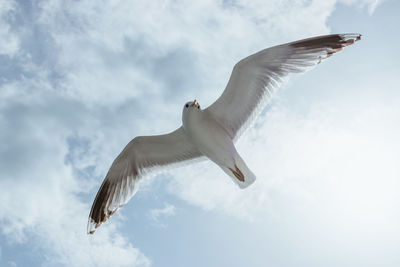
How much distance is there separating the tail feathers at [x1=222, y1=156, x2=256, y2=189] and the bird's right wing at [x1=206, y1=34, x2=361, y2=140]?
0.71 metres

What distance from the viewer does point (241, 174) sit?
6.40m

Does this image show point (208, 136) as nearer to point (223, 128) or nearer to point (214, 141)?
point (214, 141)

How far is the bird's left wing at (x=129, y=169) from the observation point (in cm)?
736

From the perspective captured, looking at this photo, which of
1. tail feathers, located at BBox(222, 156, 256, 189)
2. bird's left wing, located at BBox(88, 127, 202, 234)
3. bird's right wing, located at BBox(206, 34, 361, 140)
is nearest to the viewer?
tail feathers, located at BBox(222, 156, 256, 189)

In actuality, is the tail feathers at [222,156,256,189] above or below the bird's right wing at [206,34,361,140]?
below

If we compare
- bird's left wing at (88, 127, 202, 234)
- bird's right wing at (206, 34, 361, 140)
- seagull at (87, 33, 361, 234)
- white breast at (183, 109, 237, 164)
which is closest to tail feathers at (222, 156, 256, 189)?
seagull at (87, 33, 361, 234)

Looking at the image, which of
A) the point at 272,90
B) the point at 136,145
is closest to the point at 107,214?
the point at 136,145

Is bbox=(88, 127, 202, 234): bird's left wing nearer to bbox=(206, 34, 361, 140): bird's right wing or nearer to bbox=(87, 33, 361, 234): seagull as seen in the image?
bbox=(87, 33, 361, 234): seagull

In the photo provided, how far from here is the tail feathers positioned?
251 inches

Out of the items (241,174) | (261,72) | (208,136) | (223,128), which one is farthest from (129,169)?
(261,72)

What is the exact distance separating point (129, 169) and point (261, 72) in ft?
9.90

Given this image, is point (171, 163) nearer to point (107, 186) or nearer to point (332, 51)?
point (107, 186)

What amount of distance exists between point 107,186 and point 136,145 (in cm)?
98

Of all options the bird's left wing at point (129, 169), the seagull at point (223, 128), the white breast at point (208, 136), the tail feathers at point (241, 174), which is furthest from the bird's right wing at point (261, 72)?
the bird's left wing at point (129, 169)
